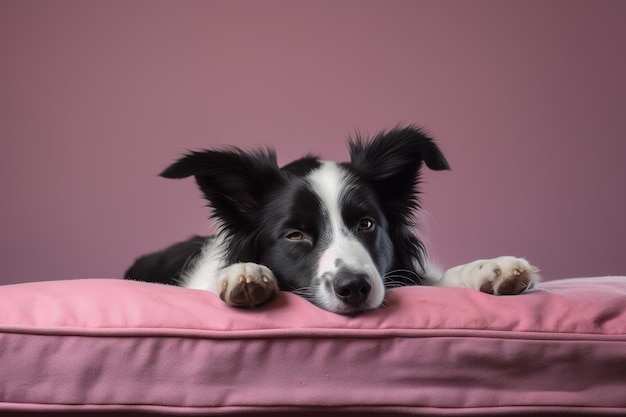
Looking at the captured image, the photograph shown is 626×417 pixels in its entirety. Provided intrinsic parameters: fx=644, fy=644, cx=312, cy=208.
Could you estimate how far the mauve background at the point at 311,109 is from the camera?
4172 millimetres

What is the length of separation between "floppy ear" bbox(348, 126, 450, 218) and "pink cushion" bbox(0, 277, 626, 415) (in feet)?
3.02

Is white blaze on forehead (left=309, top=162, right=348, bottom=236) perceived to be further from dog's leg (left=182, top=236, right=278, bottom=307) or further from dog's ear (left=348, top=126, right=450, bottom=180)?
dog's leg (left=182, top=236, right=278, bottom=307)

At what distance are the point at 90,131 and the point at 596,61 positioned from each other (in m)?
3.33

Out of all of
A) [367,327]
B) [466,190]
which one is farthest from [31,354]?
[466,190]

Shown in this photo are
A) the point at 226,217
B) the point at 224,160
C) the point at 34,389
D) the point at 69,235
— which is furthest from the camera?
the point at 69,235

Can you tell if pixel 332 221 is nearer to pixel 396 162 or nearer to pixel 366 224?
pixel 366 224

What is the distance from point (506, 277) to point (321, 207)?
68 centimetres

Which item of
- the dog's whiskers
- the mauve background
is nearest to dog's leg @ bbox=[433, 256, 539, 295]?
the dog's whiskers

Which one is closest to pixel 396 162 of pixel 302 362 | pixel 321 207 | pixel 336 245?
pixel 321 207

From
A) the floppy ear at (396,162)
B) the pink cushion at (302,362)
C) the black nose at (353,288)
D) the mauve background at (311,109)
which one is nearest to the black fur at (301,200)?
the floppy ear at (396,162)

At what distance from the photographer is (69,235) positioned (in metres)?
4.19

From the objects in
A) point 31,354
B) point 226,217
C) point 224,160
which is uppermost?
point 224,160

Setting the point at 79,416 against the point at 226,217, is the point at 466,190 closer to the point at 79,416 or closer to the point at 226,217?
the point at 226,217

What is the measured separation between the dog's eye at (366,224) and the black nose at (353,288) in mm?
436
